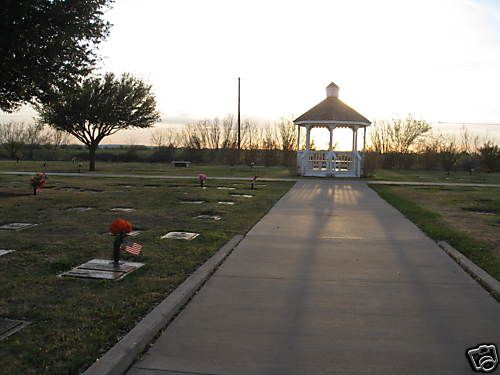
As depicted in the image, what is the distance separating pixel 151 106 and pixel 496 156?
25.1 meters


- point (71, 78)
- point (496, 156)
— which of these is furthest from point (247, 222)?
point (496, 156)

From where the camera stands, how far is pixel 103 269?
5.83m

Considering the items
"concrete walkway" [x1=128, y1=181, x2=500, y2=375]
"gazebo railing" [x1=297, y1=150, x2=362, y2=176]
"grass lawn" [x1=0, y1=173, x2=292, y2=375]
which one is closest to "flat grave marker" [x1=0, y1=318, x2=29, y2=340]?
"grass lawn" [x1=0, y1=173, x2=292, y2=375]

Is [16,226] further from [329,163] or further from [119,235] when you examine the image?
[329,163]

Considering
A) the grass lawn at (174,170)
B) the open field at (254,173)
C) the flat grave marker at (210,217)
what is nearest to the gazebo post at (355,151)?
the open field at (254,173)

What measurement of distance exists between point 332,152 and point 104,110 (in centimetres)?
1346

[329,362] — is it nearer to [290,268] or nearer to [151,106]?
[290,268]

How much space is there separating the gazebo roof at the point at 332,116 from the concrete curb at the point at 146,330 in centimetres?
2073

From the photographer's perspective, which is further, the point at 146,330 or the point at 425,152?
the point at 425,152

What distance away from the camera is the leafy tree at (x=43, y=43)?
12109mm

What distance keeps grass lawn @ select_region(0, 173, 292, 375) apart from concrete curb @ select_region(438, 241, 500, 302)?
337 cm

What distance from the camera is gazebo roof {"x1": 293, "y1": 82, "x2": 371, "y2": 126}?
25.7 metres

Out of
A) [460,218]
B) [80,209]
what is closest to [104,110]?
[80,209]

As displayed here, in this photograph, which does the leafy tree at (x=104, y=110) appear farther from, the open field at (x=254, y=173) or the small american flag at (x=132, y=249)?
the small american flag at (x=132, y=249)
